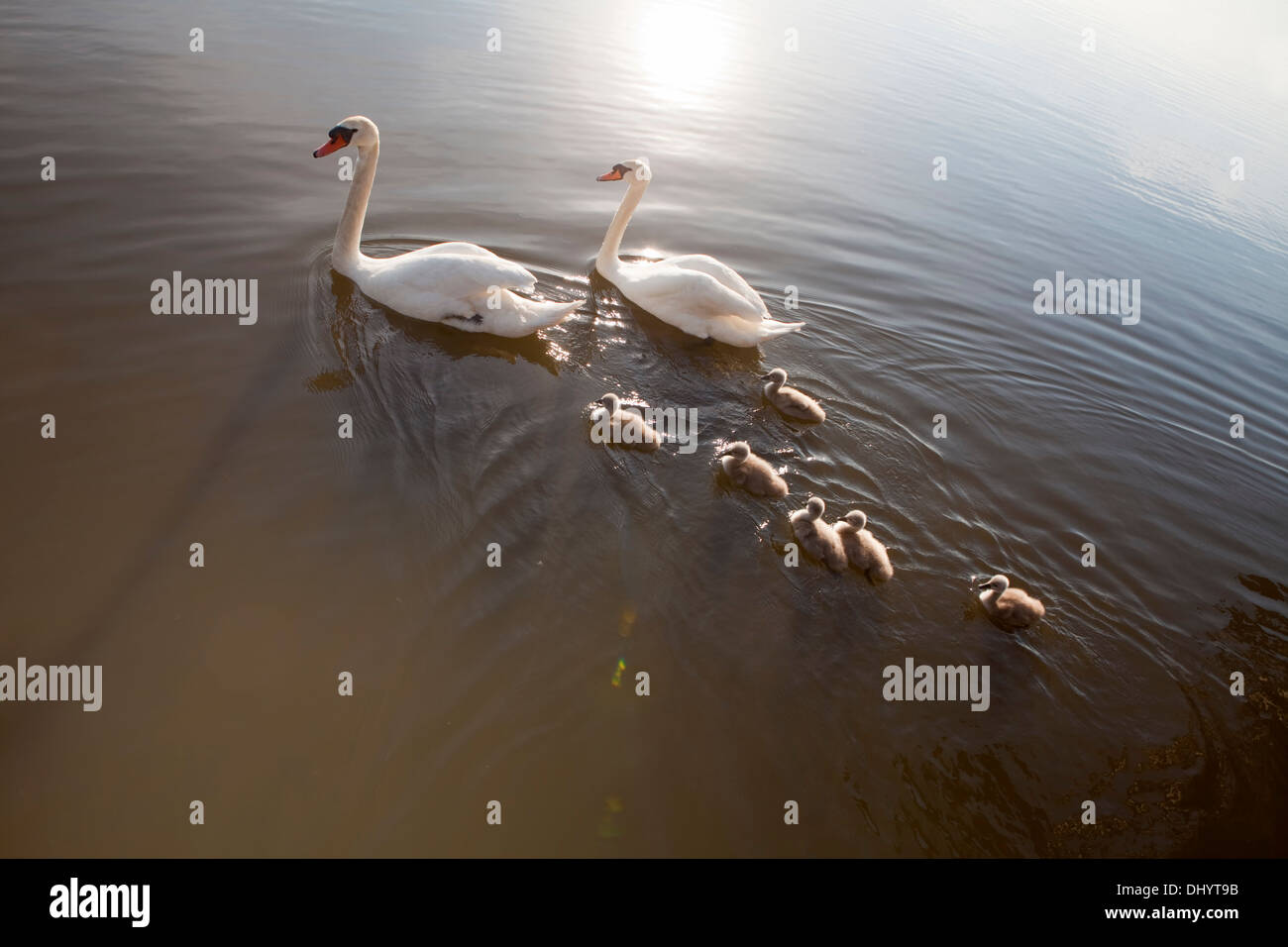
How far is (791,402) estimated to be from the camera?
7.53 m

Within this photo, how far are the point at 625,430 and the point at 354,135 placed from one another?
15.8 ft

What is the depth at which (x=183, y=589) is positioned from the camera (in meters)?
5.01

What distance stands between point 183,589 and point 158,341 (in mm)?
3095

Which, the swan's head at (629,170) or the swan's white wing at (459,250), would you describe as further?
the swan's head at (629,170)

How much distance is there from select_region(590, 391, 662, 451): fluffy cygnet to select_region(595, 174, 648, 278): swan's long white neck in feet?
11.0

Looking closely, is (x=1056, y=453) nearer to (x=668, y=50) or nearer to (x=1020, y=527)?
(x=1020, y=527)

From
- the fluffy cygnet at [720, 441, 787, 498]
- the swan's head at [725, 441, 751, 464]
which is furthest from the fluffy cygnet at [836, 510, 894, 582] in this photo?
the swan's head at [725, 441, 751, 464]

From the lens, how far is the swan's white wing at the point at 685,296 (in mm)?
8289

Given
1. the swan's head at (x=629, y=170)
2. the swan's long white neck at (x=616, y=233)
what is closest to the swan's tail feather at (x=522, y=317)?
the swan's long white neck at (x=616, y=233)

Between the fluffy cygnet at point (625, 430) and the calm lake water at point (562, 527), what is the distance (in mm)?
161

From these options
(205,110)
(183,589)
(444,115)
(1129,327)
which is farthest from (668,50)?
(183,589)

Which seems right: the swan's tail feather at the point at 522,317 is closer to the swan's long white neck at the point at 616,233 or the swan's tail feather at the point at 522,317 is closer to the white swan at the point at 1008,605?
the swan's long white neck at the point at 616,233

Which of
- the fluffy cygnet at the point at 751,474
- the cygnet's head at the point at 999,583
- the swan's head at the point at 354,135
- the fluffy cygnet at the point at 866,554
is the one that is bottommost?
the cygnet's head at the point at 999,583

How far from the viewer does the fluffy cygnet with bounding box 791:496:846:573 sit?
235 inches
